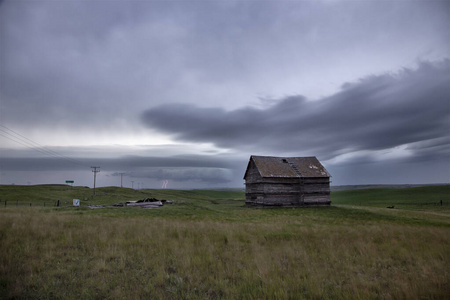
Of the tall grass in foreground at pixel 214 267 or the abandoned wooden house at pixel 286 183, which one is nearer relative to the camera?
the tall grass in foreground at pixel 214 267

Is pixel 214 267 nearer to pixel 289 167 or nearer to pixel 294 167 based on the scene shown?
pixel 289 167

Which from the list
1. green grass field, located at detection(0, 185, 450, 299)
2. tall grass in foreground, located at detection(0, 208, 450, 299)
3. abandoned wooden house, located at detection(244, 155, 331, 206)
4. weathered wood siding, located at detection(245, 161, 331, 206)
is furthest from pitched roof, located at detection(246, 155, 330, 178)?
tall grass in foreground, located at detection(0, 208, 450, 299)

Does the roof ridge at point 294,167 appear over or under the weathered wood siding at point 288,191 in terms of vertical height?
over

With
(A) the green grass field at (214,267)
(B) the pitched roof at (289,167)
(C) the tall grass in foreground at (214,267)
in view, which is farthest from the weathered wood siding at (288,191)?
(C) the tall grass in foreground at (214,267)

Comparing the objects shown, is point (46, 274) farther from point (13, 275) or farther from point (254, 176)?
point (254, 176)

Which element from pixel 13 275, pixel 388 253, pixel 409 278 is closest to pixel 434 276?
pixel 409 278

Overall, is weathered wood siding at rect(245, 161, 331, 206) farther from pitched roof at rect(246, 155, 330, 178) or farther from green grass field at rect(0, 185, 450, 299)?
green grass field at rect(0, 185, 450, 299)

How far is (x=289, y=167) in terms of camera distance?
137 feet

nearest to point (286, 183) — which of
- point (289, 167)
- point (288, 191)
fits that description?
point (288, 191)

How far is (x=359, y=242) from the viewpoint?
10.8 m

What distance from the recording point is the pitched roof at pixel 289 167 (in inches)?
1548

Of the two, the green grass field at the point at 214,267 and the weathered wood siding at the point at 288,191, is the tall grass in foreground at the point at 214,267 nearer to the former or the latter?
the green grass field at the point at 214,267

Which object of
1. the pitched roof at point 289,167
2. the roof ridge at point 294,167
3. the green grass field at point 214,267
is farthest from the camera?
the roof ridge at point 294,167

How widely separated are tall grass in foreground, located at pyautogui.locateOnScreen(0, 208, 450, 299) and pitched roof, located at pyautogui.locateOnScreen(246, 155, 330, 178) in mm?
27243
